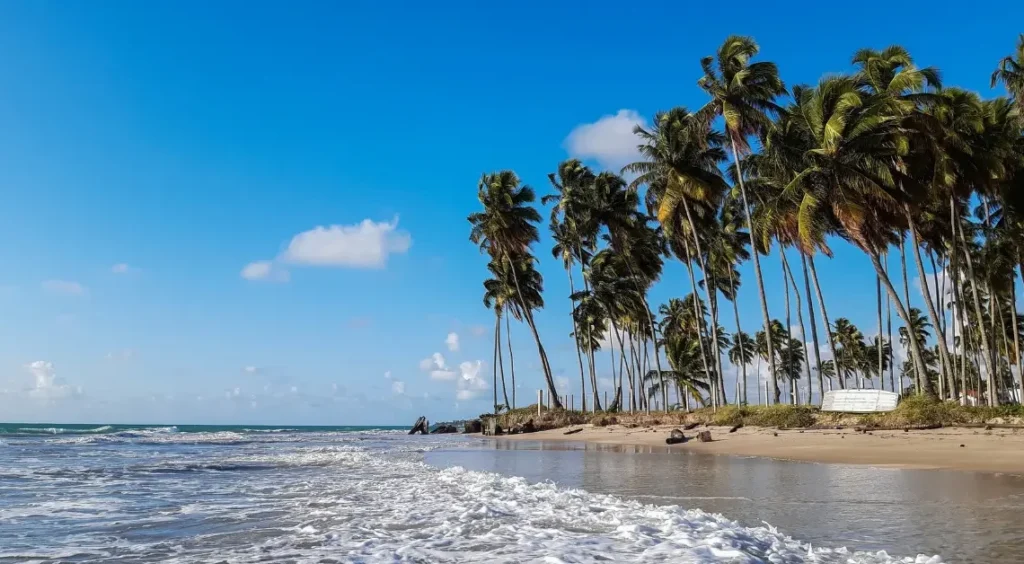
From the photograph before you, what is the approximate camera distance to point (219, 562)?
6012 millimetres

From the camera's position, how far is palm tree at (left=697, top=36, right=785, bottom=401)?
28647 mm

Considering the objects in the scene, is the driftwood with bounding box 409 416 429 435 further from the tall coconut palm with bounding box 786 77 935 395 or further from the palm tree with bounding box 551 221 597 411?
the tall coconut palm with bounding box 786 77 935 395

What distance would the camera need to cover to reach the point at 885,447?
16875 mm

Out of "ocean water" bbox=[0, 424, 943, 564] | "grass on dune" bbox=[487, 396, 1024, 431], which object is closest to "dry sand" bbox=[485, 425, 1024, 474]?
"grass on dune" bbox=[487, 396, 1024, 431]

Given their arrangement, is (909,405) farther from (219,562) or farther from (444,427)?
(444,427)

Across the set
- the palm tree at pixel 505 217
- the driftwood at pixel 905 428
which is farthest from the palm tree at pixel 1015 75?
the palm tree at pixel 505 217

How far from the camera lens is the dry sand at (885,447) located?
13.3 meters

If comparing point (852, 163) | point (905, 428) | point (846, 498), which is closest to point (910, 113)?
point (852, 163)

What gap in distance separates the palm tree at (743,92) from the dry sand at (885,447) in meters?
7.64

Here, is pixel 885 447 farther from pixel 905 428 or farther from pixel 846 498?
pixel 846 498

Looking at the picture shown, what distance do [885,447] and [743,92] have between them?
17.0 metres

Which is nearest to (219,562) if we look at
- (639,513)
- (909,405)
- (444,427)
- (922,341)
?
(639,513)

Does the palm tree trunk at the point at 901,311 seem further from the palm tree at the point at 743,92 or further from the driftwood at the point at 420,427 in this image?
the driftwood at the point at 420,427

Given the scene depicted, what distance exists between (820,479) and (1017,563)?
22.1ft
